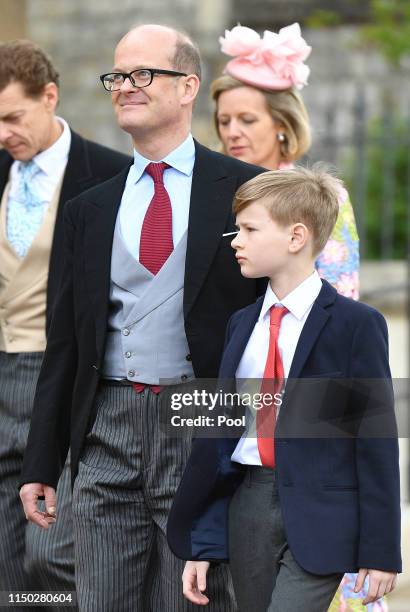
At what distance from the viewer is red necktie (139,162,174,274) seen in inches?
146

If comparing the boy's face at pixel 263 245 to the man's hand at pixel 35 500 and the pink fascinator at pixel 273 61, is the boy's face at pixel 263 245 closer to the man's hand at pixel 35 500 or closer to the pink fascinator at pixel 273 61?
the man's hand at pixel 35 500

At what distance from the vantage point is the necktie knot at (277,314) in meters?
3.41

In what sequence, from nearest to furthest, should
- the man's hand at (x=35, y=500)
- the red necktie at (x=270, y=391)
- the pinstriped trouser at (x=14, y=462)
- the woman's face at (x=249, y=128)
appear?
the red necktie at (x=270, y=391), the man's hand at (x=35, y=500), the pinstriped trouser at (x=14, y=462), the woman's face at (x=249, y=128)

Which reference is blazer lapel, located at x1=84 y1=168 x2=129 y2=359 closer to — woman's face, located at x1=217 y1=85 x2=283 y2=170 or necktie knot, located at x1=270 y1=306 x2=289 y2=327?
necktie knot, located at x1=270 y1=306 x2=289 y2=327

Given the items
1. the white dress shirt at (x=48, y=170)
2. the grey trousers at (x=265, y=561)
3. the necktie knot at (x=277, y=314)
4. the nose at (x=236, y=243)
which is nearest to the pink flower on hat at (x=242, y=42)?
the white dress shirt at (x=48, y=170)

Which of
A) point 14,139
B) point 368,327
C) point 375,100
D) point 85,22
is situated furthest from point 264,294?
point 375,100

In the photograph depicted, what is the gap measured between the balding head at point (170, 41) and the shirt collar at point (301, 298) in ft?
2.49

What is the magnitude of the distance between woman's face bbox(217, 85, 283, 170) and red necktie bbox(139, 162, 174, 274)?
1.02 metres

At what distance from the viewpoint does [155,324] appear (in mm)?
3674

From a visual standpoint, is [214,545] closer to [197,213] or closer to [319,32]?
[197,213]

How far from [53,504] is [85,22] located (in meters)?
11.6

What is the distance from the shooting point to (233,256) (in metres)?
3.73

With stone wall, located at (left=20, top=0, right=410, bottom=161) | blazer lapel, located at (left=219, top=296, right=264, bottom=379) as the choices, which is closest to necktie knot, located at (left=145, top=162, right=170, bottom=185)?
blazer lapel, located at (left=219, top=296, right=264, bottom=379)

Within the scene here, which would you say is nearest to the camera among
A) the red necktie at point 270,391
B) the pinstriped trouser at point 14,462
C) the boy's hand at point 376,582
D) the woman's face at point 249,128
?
the boy's hand at point 376,582
